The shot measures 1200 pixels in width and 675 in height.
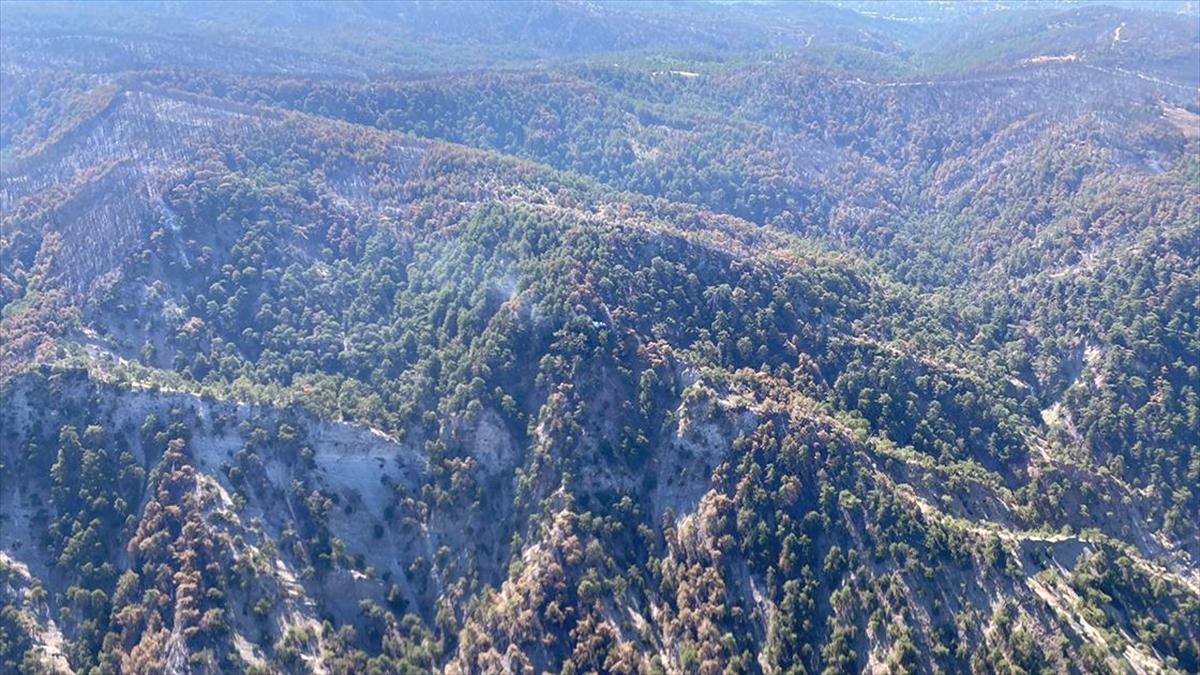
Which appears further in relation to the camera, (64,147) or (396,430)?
(64,147)

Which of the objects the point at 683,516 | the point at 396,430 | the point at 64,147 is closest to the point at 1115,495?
the point at 683,516

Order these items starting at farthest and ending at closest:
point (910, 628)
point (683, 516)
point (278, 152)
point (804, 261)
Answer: point (278, 152)
point (804, 261)
point (683, 516)
point (910, 628)

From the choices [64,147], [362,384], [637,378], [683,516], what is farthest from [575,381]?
[64,147]

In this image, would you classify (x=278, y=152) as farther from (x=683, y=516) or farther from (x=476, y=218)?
(x=683, y=516)

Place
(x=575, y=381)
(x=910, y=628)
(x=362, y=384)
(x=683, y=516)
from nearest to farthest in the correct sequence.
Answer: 1. (x=910, y=628)
2. (x=683, y=516)
3. (x=575, y=381)
4. (x=362, y=384)

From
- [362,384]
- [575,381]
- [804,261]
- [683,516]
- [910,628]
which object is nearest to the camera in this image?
[910,628]

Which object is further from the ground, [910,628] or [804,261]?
[804,261]

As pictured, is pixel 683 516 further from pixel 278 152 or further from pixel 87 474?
pixel 278 152

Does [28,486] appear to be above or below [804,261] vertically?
below

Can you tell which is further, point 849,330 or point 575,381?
point 849,330
